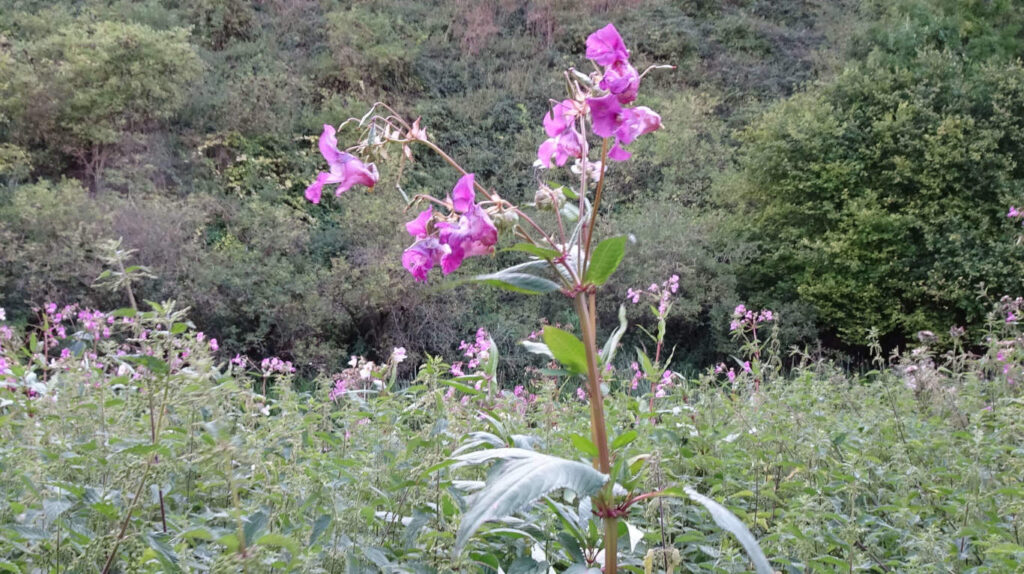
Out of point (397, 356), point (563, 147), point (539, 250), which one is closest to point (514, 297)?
point (397, 356)

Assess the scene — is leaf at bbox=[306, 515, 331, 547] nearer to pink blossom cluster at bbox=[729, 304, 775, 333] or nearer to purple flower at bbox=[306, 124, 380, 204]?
purple flower at bbox=[306, 124, 380, 204]

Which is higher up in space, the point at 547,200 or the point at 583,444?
the point at 547,200

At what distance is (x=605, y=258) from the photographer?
0.95m

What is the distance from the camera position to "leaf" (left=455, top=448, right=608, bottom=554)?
74 cm

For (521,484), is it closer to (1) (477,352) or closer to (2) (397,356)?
(2) (397,356)

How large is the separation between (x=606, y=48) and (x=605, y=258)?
0.30 metres

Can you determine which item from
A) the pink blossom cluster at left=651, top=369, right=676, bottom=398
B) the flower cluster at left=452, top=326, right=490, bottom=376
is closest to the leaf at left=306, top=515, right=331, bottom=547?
the flower cluster at left=452, top=326, right=490, bottom=376

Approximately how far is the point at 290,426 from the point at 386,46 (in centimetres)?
1119

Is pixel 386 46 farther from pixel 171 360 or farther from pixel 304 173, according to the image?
pixel 171 360

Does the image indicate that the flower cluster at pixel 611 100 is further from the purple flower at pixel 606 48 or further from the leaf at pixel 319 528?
the leaf at pixel 319 528

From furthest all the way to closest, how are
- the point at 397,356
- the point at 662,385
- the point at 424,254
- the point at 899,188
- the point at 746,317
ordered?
the point at 899,188 < the point at 746,317 < the point at 662,385 < the point at 397,356 < the point at 424,254

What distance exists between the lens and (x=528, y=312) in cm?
788

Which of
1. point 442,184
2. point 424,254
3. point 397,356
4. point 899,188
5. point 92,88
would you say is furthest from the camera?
A: point 442,184

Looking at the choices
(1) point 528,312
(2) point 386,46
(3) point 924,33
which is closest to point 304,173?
(2) point 386,46
